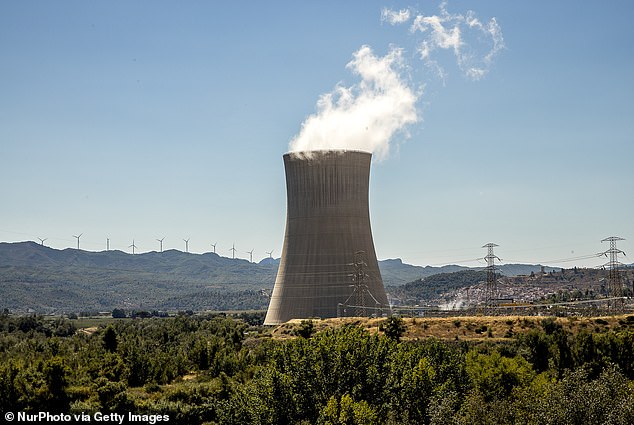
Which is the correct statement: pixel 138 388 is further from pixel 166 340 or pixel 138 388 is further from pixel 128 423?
pixel 166 340

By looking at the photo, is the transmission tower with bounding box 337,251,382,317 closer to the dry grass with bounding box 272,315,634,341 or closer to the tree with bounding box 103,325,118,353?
the dry grass with bounding box 272,315,634,341

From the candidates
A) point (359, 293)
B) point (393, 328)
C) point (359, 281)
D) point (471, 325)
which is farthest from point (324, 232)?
point (471, 325)

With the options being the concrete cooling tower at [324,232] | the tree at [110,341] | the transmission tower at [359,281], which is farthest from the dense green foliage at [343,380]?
the concrete cooling tower at [324,232]

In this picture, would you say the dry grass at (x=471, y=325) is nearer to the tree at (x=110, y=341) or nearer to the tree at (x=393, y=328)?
the tree at (x=393, y=328)

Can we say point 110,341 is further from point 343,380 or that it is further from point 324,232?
point 343,380

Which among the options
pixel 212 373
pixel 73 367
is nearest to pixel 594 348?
pixel 212 373
